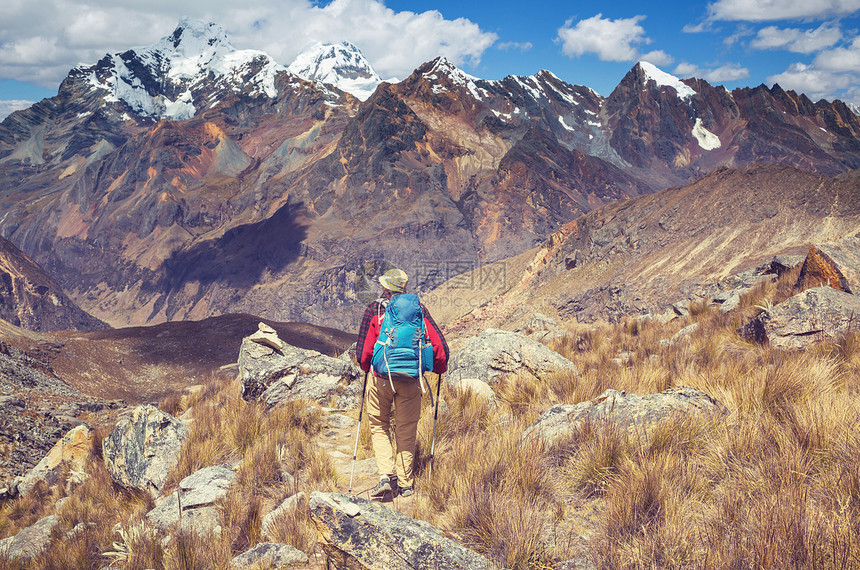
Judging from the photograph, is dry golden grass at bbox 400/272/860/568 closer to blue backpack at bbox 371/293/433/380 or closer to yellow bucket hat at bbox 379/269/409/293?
blue backpack at bbox 371/293/433/380

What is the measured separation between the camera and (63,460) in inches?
263

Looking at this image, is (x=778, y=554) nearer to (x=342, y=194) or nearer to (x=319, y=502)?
(x=319, y=502)

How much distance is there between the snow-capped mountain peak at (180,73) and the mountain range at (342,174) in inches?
475

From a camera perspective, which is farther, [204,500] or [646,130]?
[646,130]

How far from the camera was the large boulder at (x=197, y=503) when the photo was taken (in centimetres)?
333

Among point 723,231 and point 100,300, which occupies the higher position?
point 723,231

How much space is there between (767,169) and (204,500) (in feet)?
99.9

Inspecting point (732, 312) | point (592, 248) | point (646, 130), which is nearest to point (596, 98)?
point (646, 130)

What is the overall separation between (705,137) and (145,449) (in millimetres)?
139143

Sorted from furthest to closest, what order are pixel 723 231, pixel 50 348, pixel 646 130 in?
pixel 646 130 < pixel 723 231 < pixel 50 348

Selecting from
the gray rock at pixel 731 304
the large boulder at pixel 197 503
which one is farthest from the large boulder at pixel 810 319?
the large boulder at pixel 197 503

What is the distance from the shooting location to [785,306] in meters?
5.71

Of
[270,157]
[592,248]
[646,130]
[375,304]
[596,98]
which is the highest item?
[596,98]

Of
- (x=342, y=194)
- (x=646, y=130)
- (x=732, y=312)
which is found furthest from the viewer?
(x=646, y=130)
